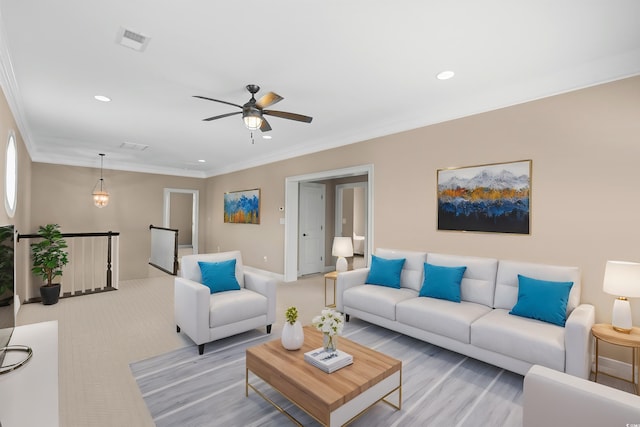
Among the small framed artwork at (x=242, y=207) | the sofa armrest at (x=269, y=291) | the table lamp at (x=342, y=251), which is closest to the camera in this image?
the sofa armrest at (x=269, y=291)

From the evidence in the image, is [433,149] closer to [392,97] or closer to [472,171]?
[472,171]

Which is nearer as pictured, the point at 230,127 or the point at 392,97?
the point at 392,97

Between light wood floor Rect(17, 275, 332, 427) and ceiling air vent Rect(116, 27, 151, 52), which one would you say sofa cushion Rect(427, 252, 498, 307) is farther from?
ceiling air vent Rect(116, 27, 151, 52)

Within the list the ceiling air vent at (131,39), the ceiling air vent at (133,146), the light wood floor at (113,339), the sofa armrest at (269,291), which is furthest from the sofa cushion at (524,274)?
the ceiling air vent at (133,146)

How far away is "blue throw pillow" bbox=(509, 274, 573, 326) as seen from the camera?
8.54 ft

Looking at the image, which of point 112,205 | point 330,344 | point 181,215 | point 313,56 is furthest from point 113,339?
point 181,215

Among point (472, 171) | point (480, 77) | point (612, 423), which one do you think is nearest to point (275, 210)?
point (472, 171)

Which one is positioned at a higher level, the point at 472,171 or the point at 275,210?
the point at 472,171

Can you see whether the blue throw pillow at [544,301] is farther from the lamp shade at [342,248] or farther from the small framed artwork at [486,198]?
the lamp shade at [342,248]

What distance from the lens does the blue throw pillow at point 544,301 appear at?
103 inches

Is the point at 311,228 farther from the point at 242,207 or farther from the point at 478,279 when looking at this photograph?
the point at 478,279

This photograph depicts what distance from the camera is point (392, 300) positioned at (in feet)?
11.2

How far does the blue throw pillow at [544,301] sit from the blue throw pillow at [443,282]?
1.86ft

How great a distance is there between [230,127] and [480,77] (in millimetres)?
3390
